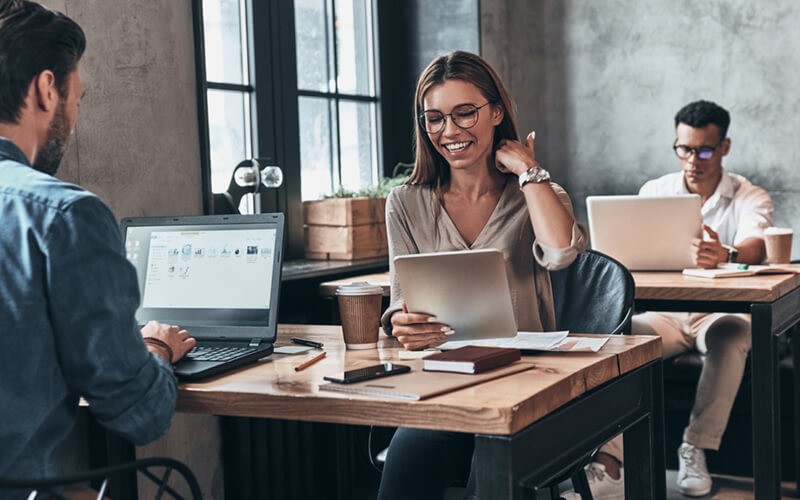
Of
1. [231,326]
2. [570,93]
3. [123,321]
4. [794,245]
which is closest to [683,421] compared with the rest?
[794,245]

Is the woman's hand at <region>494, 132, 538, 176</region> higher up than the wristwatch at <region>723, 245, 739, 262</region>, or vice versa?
the woman's hand at <region>494, 132, 538, 176</region>

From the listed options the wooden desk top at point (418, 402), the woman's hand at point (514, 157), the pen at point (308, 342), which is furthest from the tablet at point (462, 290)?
the woman's hand at point (514, 157)

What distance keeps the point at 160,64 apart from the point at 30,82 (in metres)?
1.40

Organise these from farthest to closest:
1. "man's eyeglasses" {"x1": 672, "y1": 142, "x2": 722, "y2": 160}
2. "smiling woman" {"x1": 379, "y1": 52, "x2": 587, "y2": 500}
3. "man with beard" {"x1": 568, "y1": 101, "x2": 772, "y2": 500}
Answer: "man's eyeglasses" {"x1": 672, "y1": 142, "x2": 722, "y2": 160}
"man with beard" {"x1": 568, "y1": 101, "x2": 772, "y2": 500}
"smiling woman" {"x1": 379, "y1": 52, "x2": 587, "y2": 500}

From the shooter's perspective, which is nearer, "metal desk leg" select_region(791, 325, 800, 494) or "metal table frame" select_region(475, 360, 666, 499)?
"metal table frame" select_region(475, 360, 666, 499)

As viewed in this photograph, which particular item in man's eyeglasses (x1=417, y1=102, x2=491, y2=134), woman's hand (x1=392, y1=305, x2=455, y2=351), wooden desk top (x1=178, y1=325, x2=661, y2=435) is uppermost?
man's eyeglasses (x1=417, y1=102, x2=491, y2=134)

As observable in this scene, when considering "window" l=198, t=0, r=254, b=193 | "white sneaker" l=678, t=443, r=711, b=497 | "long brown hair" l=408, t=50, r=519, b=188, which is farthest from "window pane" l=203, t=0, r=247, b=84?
"white sneaker" l=678, t=443, r=711, b=497

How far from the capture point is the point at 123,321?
1.47m

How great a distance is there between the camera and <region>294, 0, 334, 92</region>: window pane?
12.6 ft

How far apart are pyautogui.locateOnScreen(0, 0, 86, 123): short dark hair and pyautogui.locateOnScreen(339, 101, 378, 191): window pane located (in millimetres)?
2565

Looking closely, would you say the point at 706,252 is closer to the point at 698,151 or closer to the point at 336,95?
the point at 698,151

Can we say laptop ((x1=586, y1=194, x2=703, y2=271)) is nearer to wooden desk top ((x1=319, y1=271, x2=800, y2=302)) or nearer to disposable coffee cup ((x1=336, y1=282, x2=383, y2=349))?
wooden desk top ((x1=319, y1=271, x2=800, y2=302))

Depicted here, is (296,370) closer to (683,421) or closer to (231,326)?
(231,326)

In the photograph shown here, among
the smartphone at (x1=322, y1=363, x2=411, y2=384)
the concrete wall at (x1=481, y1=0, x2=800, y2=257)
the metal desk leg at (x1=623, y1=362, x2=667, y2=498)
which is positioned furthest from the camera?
the concrete wall at (x1=481, y1=0, x2=800, y2=257)
